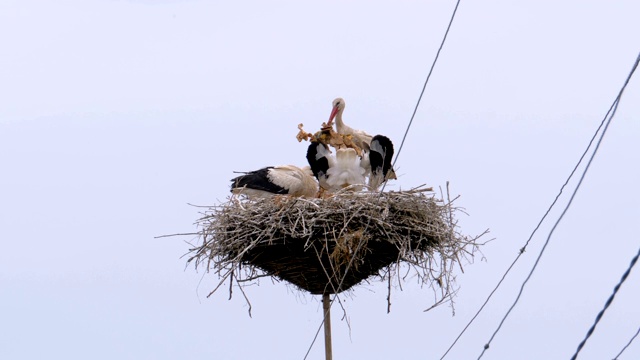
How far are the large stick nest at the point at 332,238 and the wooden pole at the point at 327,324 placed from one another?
0.31 feet

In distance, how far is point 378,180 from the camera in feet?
31.0

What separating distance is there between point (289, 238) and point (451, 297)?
1066 millimetres

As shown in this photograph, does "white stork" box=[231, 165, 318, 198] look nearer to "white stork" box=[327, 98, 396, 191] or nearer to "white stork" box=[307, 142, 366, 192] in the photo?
"white stork" box=[307, 142, 366, 192]

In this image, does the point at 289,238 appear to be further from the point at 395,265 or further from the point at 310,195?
the point at 310,195

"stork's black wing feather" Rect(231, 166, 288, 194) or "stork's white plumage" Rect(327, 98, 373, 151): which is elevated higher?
"stork's white plumage" Rect(327, 98, 373, 151)

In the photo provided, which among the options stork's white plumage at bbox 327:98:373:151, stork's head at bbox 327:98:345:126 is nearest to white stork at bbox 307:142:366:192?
stork's white plumage at bbox 327:98:373:151

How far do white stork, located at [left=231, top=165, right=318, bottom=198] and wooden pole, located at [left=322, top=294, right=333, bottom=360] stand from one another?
98 cm

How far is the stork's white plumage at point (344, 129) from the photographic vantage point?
10078 mm

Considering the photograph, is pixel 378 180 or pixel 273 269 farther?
pixel 378 180

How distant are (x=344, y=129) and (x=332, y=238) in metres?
2.27

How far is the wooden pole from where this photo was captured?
842cm

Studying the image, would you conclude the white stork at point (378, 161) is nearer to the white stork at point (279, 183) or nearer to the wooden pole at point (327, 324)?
the white stork at point (279, 183)

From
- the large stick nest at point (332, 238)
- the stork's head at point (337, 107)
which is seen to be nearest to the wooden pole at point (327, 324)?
the large stick nest at point (332, 238)

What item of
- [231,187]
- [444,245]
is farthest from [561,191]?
[231,187]
